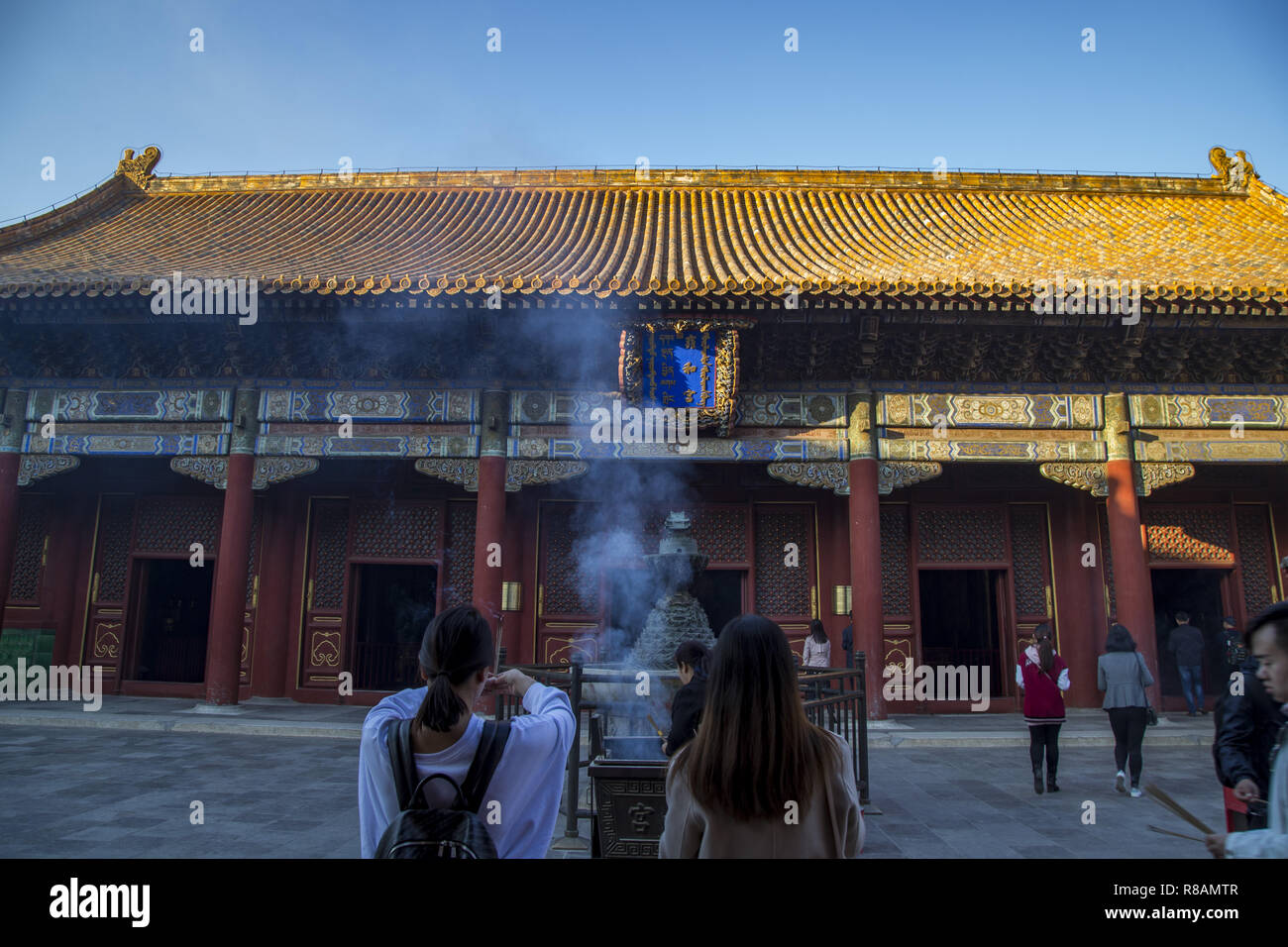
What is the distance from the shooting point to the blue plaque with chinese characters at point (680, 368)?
841 centimetres

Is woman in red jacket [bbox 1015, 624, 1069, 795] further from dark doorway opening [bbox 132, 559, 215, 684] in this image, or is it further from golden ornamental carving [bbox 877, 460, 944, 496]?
dark doorway opening [bbox 132, 559, 215, 684]

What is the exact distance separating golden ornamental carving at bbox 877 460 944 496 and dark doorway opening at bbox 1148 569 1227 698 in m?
4.38

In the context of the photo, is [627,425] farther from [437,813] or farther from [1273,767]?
[437,813]

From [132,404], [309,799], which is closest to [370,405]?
[132,404]

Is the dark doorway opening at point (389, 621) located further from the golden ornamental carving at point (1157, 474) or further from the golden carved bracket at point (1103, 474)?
the golden ornamental carving at point (1157, 474)

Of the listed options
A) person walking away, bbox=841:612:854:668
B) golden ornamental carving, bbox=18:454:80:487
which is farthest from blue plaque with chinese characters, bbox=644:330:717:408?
golden ornamental carving, bbox=18:454:80:487

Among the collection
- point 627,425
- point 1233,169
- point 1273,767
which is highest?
point 1233,169

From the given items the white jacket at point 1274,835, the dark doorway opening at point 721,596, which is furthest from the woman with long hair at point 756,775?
the dark doorway opening at point 721,596

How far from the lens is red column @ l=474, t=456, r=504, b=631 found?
8.62 metres

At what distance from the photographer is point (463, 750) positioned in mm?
1669

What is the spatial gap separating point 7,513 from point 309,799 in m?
6.61

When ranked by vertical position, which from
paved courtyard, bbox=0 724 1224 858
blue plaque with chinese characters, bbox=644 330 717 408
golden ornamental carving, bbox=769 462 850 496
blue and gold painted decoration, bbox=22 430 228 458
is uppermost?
blue plaque with chinese characters, bbox=644 330 717 408

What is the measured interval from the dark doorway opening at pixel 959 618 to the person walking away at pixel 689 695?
822cm
